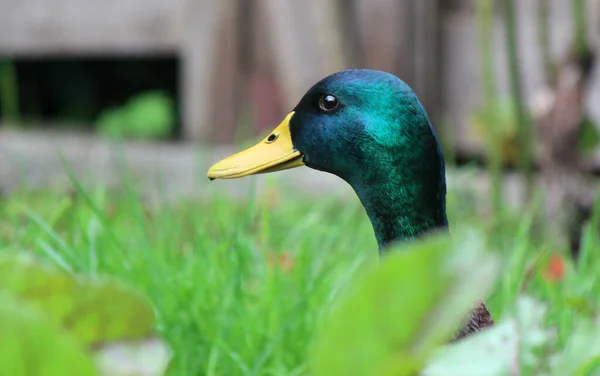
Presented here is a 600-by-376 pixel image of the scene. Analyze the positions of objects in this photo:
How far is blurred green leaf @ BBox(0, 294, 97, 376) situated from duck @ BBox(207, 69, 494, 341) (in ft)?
1.84

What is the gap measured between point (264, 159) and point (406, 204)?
17cm

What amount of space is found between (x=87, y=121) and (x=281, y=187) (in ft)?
5.28

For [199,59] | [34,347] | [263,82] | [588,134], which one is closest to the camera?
[34,347]

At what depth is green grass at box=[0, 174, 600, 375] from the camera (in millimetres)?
1123

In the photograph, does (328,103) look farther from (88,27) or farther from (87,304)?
(88,27)

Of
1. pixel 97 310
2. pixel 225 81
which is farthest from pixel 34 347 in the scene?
pixel 225 81

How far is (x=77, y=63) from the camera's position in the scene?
344 cm

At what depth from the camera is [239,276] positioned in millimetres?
1214

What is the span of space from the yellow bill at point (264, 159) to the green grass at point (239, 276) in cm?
15

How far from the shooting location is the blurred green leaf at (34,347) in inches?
13.6

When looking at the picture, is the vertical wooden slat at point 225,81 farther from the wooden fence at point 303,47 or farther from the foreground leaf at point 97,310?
the foreground leaf at point 97,310

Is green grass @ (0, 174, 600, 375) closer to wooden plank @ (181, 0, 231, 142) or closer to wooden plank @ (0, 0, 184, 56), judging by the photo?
wooden plank @ (181, 0, 231, 142)

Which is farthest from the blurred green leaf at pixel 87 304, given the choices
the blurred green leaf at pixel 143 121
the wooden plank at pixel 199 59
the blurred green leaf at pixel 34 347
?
the blurred green leaf at pixel 143 121

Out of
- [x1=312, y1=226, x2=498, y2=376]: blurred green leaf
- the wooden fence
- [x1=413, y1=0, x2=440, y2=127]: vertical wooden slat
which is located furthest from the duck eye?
[x1=413, y1=0, x2=440, y2=127]: vertical wooden slat
